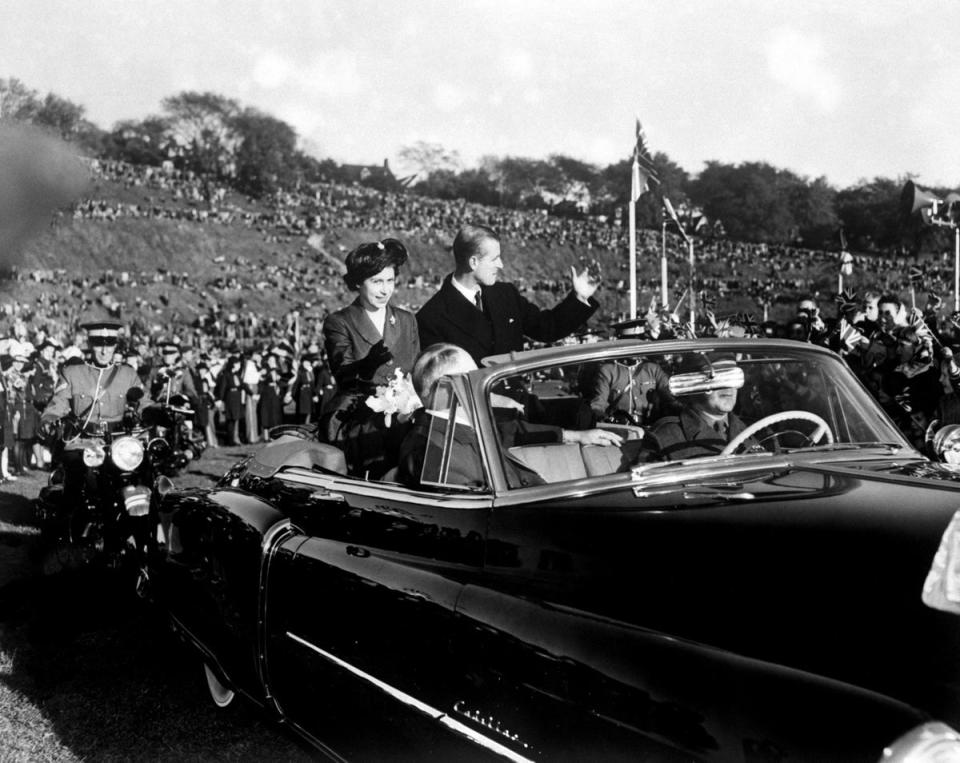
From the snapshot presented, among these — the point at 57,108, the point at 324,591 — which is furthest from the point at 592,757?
the point at 57,108

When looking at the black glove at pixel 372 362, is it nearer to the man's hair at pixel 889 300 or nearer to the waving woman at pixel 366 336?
the waving woman at pixel 366 336

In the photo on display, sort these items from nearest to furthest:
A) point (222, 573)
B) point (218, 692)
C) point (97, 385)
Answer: point (222, 573) < point (218, 692) < point (97, 385)

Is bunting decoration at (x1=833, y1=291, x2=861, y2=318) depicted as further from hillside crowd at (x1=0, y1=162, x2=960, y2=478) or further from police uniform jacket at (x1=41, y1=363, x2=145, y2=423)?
police uniform jacket at (x1=41, y1=363, x2=145, y2=423)

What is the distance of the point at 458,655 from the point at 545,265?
63.9 metres

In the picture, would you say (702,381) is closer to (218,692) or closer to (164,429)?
(218,692)

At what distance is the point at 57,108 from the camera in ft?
152

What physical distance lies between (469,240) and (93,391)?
12.4 ft

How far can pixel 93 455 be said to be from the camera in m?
6.56

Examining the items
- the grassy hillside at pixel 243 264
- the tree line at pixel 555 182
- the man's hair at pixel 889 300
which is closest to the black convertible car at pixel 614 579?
the man's hair at pixel 889 300

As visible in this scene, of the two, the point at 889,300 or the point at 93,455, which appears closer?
the point at 93,455

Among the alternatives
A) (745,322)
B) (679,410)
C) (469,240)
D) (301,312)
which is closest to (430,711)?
(679,410)

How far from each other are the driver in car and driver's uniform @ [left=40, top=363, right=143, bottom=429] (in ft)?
17.6

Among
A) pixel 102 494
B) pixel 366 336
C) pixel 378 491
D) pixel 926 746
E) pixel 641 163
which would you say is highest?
pixel 641 163

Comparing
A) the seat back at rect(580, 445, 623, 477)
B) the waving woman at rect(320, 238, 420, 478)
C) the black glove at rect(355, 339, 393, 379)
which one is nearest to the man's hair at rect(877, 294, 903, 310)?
the waving woman at rect(320, 238, 420, 478)
